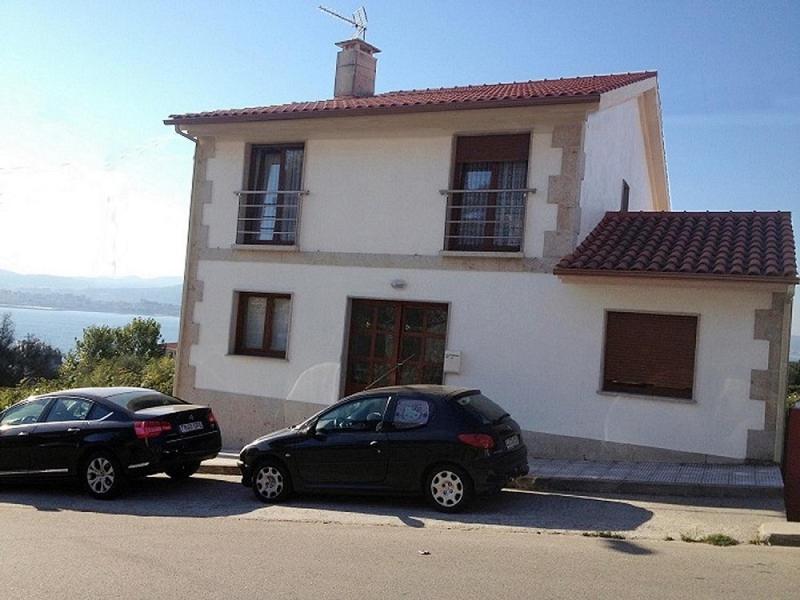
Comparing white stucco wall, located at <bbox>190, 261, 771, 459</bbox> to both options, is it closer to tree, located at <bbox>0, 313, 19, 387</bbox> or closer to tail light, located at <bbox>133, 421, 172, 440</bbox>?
tail light, located at <bbox>133, 421, 172, 440</bbox>

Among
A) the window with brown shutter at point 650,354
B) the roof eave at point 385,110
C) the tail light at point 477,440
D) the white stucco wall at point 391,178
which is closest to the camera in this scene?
the tail light at point 477,440

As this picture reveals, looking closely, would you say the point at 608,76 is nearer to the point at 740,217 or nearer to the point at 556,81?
the point at 556,81

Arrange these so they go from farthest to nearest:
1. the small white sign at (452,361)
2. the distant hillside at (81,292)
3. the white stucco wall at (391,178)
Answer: the distant hillside at (81,292)
the small white sign at (452,361)
the white stucco wall at (391,178)

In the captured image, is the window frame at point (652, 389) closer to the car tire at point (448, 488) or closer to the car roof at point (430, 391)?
the car roof at point (430, 391)

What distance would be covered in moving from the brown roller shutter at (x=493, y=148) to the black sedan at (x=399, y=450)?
5005 millimetres

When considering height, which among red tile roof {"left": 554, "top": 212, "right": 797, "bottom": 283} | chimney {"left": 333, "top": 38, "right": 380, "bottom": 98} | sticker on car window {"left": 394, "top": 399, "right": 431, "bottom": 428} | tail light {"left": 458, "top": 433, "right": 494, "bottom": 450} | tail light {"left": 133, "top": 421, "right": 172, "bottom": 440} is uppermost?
chimney {"left": 333, "top": 38, "right": 380, "bottom": 98}

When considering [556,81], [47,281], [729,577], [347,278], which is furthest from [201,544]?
[47,281]

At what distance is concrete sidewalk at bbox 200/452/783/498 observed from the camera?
947 cm

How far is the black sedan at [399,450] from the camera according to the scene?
8914 millimetres

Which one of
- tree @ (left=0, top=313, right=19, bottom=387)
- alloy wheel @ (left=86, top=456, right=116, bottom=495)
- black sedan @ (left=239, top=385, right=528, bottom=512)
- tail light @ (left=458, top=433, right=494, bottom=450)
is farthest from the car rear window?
tree @ (left=0, top=313, right=19, bottom=387)

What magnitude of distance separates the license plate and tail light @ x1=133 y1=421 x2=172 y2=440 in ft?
0.92

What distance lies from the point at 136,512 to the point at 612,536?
560 centimetres

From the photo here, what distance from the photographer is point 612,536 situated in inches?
→ 306

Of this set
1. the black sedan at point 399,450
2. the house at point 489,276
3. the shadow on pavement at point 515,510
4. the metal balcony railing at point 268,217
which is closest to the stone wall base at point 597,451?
the house at point 489,276
